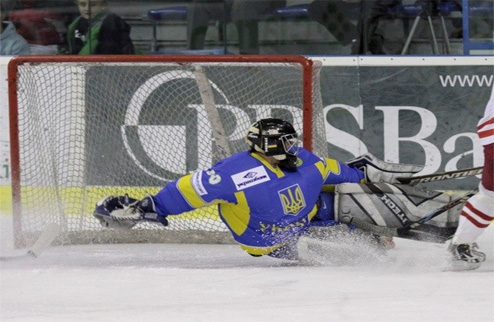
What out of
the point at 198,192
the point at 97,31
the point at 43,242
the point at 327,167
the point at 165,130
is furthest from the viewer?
the point at 97,31

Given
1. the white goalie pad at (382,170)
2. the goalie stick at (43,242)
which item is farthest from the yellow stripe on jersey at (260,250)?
the goalie stick at (43,242)

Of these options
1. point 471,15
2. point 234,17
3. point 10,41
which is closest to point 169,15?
point 234,17

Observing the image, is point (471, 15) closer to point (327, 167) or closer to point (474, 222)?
point (327, 167)

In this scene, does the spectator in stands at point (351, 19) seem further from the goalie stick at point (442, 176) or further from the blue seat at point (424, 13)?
the goalie stick at point (442, 176)

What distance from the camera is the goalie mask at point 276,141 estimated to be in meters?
5.12

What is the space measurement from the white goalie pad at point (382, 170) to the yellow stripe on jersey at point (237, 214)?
695mm

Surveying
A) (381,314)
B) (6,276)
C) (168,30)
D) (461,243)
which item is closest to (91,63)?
(168,30)

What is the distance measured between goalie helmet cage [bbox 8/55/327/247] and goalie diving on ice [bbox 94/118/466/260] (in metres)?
0.58

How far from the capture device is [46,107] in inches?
248

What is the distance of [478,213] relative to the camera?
188 inches

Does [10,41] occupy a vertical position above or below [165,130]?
above

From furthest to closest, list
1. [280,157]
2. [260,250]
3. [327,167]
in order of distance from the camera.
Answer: [327,167] < [260,250] < [280,157]

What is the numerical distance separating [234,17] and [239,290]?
9.05ft

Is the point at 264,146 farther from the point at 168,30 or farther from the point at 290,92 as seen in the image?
the point at 168,30
